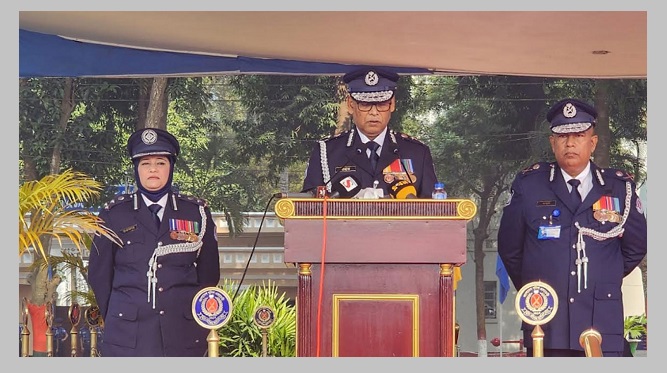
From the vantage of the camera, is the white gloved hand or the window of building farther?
the window of building

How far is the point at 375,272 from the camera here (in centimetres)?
537

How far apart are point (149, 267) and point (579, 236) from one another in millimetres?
2267

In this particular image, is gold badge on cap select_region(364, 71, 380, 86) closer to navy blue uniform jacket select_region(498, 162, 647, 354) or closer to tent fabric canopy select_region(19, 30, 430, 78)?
navy blue uniform jacket select_region(498, 162, 647, 354)

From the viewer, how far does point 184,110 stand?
57.0 feet

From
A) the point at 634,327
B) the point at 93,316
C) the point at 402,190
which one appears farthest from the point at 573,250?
the point at 93,316

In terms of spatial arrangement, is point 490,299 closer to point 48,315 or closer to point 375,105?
point 48,315

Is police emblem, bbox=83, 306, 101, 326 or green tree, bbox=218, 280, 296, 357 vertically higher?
police emblem, bbox=83, 306, 101, 326

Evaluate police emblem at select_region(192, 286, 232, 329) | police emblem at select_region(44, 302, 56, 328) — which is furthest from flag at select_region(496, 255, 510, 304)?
police emblem at select_region(192, 286, 232, 329)

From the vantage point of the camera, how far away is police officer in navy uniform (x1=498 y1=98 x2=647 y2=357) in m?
6.54

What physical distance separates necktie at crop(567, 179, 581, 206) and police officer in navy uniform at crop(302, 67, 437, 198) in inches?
29.0

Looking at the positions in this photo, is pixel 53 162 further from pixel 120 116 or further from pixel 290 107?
pixel 290 107

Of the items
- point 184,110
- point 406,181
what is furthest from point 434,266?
point 184,110

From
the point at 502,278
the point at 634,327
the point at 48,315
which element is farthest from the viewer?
the point at 502,278

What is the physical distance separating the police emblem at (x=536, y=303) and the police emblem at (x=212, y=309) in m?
1.22
